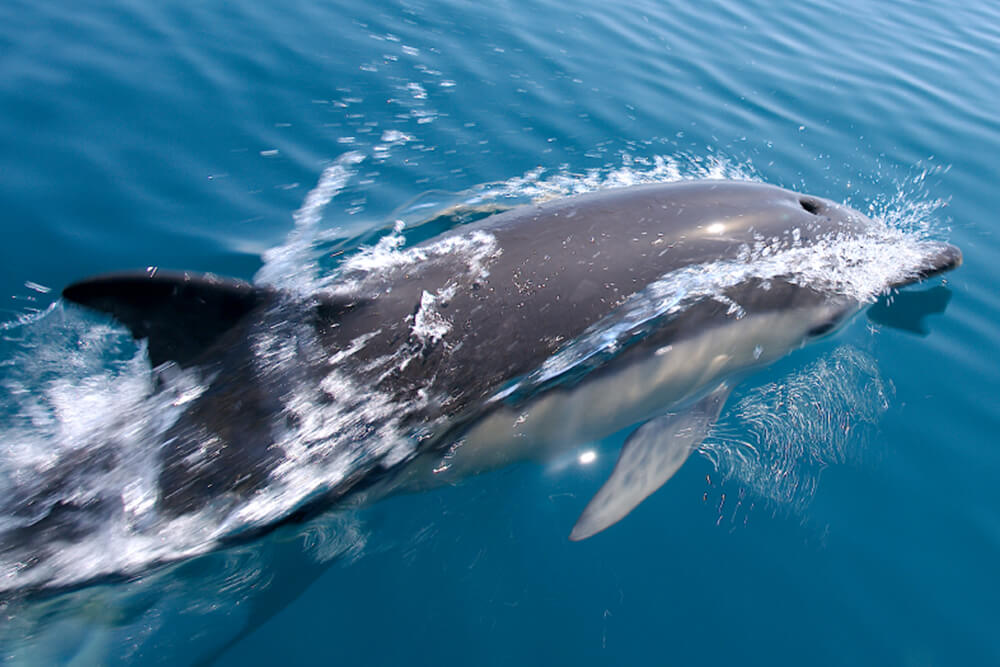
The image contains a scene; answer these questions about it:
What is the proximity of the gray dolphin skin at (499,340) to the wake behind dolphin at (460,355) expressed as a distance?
12 millimetres

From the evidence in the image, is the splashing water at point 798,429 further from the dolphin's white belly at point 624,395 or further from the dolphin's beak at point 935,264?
the dolphin's beak at point 935,264

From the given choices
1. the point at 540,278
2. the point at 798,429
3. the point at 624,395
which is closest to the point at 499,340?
the point at 540,278

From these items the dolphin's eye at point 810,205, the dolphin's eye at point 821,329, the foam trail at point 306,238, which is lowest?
the foam trail at point 306,238

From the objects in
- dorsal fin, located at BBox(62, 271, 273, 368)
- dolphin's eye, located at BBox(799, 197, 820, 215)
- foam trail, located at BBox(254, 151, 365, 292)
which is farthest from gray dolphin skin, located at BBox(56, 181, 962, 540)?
foam trail, located at BBox(254, 151, 365, 292)

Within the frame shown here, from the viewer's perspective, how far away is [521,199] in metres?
6.64

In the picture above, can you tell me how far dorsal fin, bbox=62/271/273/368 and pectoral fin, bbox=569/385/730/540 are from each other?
2261 millimetres

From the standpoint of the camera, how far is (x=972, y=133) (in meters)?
9.22

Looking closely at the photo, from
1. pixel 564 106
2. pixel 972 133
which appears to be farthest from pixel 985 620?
pixel 972 133

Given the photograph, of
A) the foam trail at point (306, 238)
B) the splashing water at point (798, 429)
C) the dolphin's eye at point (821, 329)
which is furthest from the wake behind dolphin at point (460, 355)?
the foam trail at point (306, 238)

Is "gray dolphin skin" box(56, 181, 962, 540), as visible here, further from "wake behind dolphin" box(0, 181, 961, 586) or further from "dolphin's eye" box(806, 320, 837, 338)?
"dolphin's eye" box(806, 320, 837, 338)

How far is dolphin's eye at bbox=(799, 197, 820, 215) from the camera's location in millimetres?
5266

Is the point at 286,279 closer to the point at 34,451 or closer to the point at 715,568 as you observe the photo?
the point at 34,451

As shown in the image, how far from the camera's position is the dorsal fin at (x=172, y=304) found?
11.8ft

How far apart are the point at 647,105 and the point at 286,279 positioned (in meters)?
5.44
